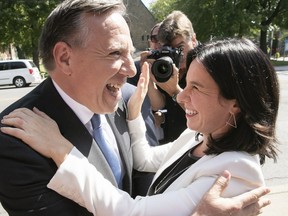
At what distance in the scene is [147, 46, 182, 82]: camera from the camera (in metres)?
2.42

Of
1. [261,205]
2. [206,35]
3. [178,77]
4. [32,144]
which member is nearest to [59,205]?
[32,144]

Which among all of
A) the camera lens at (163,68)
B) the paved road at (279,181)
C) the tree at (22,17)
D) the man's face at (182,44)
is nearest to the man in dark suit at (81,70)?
the camera lens at (163,68)

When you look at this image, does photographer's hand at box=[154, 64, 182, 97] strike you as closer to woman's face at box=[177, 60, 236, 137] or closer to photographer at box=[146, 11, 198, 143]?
photographer at box=[146, 11, 198, 143]

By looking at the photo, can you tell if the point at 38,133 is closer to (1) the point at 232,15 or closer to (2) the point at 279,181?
(2) the point at 279,181

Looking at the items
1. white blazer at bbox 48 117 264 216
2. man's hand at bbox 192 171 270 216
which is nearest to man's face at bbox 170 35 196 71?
white blazer at bbox 48 117 264 216

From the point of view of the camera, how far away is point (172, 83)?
2.47 meters

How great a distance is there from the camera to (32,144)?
1289 millimetres

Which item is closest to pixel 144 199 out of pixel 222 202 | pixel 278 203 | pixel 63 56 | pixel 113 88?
pixel 222 202

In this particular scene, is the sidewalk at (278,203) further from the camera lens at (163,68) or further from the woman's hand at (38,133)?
the woman's hand at (38,133)

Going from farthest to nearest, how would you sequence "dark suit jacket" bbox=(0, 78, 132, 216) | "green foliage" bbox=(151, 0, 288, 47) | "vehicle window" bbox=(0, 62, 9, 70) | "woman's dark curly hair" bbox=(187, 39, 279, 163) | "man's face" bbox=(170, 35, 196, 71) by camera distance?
"green foliage" bbox=(151, 0, 288, 47), "vehicle window" bbox=(0, 62, 9, 70), "man's face" bbox=(170, 35, 196, 71), "woman's dark curly hair" bbox=(187, 39, 279, 163), "dark suit jacket" bbox=(0, 78, 132, 216)

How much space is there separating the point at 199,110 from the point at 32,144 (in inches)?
28.3

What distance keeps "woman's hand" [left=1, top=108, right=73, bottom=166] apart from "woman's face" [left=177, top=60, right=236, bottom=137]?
56 cm

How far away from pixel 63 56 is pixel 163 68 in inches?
40.9

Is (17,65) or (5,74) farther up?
(17,65)
